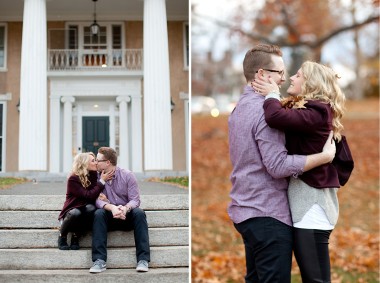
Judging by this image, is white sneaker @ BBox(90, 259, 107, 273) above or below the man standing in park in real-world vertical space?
below

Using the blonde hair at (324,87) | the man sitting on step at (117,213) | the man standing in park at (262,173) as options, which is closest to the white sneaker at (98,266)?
the man sitting on step at (117,213)

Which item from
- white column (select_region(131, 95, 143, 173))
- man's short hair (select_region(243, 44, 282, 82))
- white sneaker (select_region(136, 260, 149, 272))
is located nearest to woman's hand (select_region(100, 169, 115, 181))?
white column (select_region(131, 95, 143, 173))

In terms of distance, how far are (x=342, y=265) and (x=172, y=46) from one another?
12.2ft

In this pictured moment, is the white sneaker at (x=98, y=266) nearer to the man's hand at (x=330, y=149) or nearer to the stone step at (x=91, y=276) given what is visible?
the stone step at (x=91, y=276)

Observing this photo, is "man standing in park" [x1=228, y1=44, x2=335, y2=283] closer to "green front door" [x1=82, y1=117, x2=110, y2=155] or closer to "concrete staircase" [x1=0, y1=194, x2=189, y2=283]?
"concrete staircase" [x1=0, y1=194, x2=189, y2=283]

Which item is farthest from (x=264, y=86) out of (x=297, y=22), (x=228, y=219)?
(x=297, y=22)

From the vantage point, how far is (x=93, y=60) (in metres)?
4.09

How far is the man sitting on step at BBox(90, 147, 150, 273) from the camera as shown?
3.42 m

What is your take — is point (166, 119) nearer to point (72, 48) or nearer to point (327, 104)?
point (72, 48)

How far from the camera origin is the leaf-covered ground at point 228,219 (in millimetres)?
6441

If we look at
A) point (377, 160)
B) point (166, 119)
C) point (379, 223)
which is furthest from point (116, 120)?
point (377, 160)

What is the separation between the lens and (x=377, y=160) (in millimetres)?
13477

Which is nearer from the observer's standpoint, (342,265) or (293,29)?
(342,265)

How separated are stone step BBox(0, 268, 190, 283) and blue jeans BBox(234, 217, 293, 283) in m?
0.95
